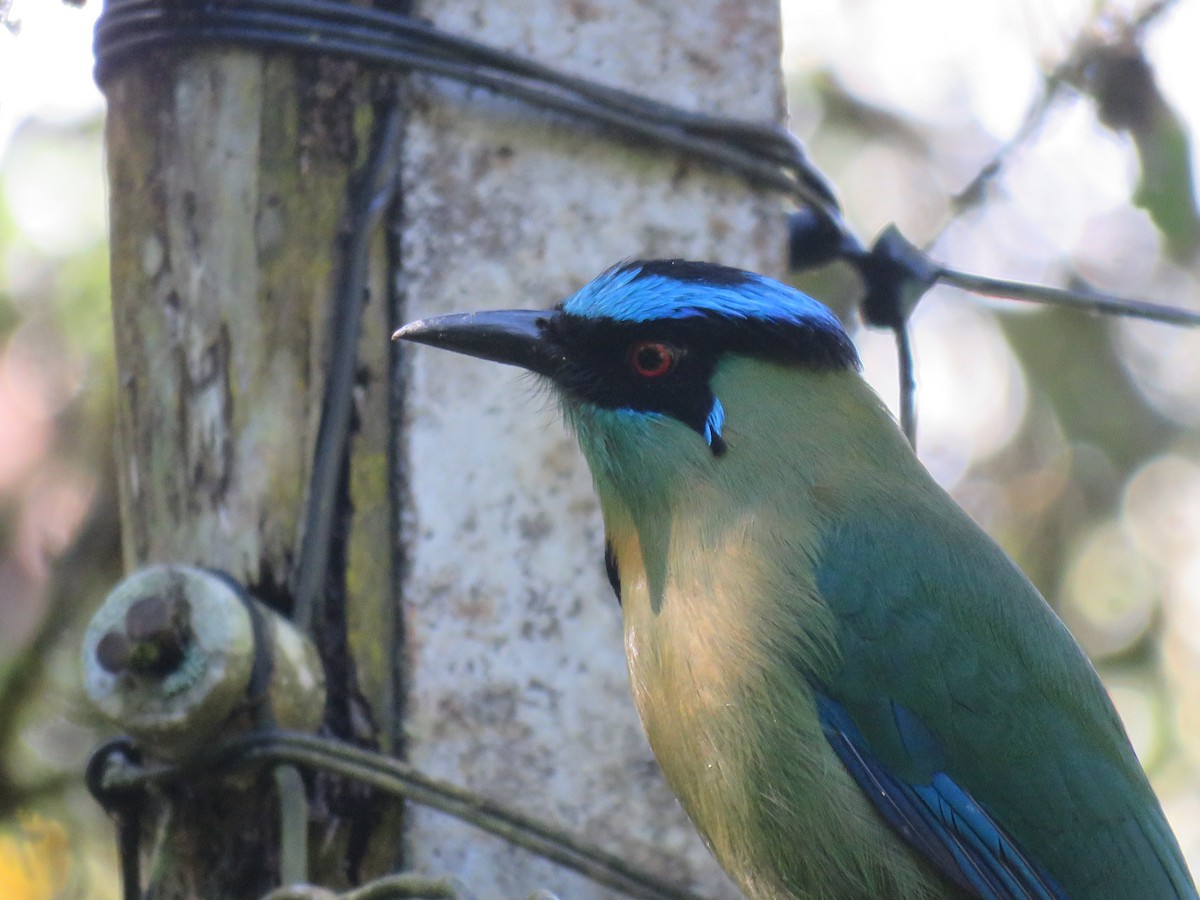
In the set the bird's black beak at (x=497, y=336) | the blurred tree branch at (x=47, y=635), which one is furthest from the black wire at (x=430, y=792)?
the blurred tree branch at (x=47, y=635)

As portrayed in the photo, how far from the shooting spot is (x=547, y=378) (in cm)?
275

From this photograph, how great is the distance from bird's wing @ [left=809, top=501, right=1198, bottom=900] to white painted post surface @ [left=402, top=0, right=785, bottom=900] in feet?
1.20

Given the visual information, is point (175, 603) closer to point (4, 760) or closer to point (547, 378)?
point (547, 378)

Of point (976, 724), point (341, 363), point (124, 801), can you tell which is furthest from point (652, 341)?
point (124, 801)

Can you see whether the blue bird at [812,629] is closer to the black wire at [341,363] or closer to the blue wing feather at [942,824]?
the blue wing feather at [942,824]

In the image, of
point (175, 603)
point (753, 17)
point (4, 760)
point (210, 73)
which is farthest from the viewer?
point (4, 760)

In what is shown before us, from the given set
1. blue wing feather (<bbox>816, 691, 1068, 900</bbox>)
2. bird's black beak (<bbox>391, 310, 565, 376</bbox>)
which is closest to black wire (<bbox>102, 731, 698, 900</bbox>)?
blue wing feather (<bbox>816, 691, 1068, 900</bbox>)

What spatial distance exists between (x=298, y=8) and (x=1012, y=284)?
143 cm

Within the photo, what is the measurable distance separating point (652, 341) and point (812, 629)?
1.90 ft

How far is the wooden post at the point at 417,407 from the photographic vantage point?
2.51m

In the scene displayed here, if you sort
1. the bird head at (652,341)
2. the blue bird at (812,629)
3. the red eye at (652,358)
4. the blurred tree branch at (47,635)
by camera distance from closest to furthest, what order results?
the blue bird at (812,629) < the bird head at (652,341) < the red eye at (652,358) < the blurred tree branch at (47,635)

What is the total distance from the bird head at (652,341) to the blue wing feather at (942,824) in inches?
21.1

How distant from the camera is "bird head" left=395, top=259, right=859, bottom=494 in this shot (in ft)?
8.43

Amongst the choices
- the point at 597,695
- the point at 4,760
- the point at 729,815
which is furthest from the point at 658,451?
the point at 4,760
